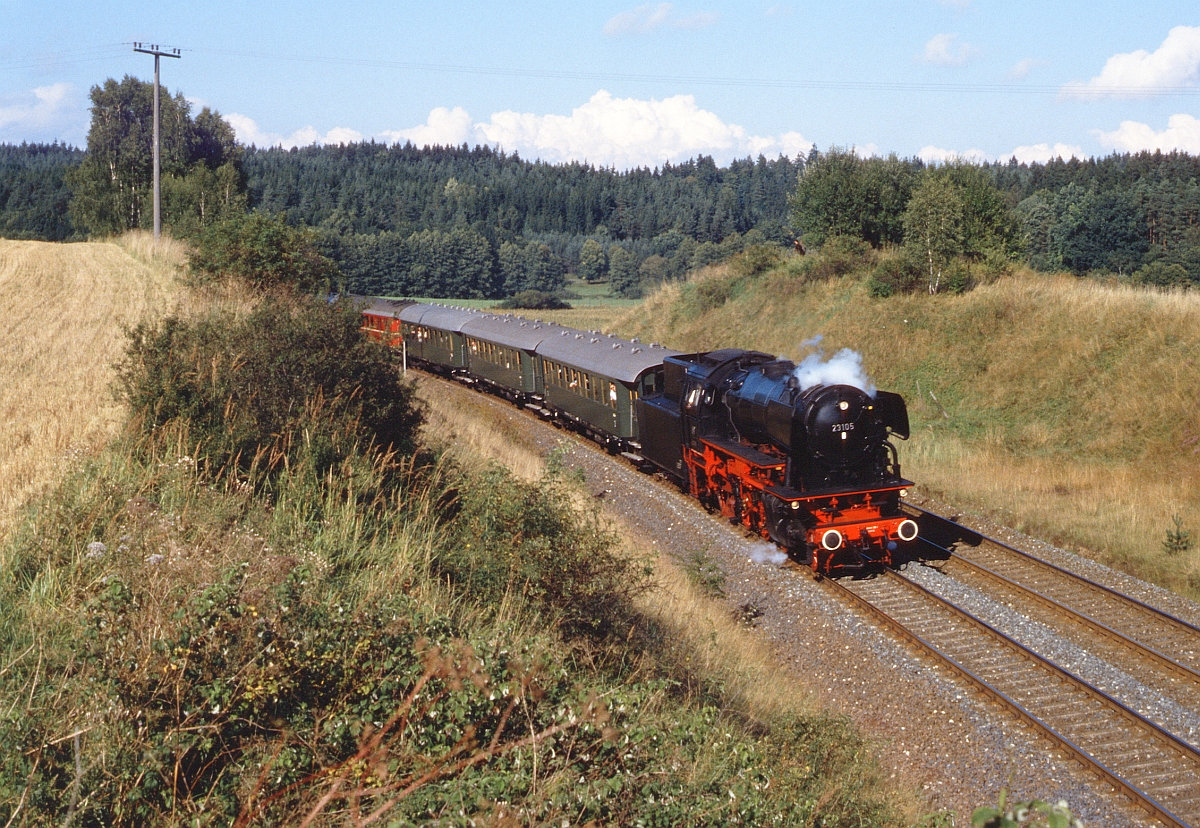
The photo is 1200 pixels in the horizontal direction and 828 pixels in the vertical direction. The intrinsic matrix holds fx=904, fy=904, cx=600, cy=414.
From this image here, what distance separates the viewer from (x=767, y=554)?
53.3 feet

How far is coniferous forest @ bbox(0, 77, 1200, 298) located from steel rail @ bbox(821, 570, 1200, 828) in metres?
18.4

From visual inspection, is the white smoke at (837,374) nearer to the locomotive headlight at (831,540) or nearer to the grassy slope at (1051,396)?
the locomotive headlight at (831,540)

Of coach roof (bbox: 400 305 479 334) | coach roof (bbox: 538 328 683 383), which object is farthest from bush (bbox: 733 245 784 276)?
coach roof (bbox: 538 328 683 383)

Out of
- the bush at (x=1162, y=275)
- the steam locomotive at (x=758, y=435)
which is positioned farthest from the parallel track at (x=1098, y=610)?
the bush at (x=1162, y=275)

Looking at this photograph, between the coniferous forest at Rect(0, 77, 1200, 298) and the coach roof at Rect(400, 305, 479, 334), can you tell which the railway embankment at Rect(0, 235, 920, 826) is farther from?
the coach roof at Rect(400, 305, 479, 334)

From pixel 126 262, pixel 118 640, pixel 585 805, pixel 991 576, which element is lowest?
pixel 991 576

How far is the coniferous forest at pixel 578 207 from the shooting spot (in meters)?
41.4

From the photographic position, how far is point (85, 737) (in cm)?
433

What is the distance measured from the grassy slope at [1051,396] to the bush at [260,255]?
54.7 feet

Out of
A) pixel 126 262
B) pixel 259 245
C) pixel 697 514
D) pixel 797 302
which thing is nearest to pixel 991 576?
pixel 697 514

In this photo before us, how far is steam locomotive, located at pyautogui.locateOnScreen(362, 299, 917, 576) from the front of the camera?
1449cm

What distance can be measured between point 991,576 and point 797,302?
25.9 metres

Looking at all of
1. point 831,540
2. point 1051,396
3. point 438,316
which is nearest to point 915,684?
point 831,540

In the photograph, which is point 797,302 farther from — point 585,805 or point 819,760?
point 585,805
